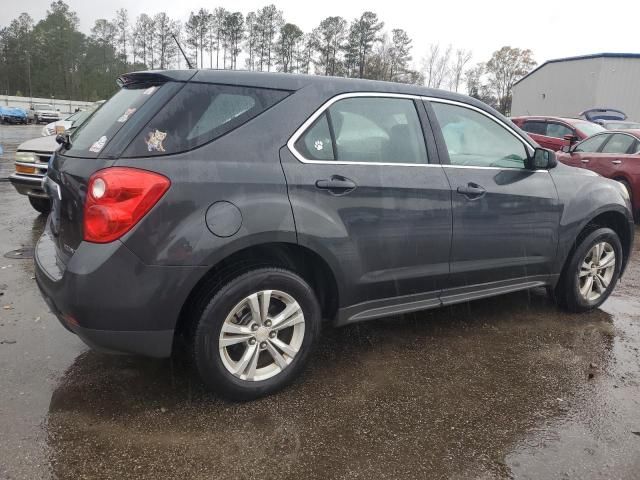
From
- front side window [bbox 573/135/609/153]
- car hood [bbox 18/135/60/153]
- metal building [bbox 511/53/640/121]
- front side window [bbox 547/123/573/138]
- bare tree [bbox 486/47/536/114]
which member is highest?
bare tree [bbox 486/47/536/114]

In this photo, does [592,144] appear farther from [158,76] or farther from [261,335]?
[158,76]

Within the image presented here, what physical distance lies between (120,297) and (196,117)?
95 centimetres

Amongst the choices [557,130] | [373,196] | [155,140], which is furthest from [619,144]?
[155,140]

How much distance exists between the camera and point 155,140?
8.07ft

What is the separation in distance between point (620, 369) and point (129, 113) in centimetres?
341

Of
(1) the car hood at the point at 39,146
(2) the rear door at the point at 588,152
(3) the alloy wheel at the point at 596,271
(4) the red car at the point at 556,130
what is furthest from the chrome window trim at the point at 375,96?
(4) the red car at the point at 556,130

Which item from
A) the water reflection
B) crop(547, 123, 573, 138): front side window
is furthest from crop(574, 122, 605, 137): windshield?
the water reflection

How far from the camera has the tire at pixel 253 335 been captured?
2.56 m

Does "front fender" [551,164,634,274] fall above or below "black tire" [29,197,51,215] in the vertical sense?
above

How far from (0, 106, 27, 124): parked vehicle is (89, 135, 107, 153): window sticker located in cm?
4392

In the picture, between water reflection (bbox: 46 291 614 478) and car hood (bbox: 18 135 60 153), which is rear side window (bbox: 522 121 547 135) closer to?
water reflection (bbox: 46 291 614 478)

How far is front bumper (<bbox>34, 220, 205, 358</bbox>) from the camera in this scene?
2357 mm

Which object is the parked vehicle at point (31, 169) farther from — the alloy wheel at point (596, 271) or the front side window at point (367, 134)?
the alloy wheel at point (596, 271)

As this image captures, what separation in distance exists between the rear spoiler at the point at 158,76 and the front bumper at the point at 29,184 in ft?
14.0
